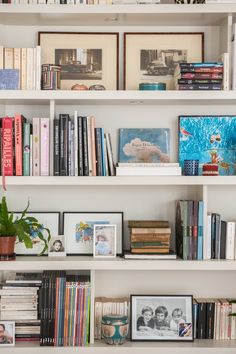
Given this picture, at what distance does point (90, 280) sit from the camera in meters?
2.88

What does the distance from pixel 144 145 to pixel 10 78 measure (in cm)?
75

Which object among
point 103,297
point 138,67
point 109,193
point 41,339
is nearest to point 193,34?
point 138,67

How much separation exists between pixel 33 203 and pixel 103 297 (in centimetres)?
61

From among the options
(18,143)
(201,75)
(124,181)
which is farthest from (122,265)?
(201,75)

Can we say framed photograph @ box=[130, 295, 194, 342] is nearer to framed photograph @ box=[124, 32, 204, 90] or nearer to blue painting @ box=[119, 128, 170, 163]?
blue painting @ box=[119, 128, 170, 163]

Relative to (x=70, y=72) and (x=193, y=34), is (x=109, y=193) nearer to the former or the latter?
(x=70, y=72)

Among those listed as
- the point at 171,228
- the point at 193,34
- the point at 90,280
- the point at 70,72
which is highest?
the point at 193,34

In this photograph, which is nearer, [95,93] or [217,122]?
[95,93]

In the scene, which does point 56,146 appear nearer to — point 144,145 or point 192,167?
point 144,145

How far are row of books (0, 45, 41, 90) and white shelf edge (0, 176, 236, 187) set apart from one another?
45 centimetres

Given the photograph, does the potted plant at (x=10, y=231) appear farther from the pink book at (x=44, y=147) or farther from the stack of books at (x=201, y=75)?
the stack of books at (x=201, y=75)

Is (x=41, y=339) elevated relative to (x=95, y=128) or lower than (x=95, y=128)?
lower

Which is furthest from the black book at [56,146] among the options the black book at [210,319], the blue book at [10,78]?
the black book at [210,319]

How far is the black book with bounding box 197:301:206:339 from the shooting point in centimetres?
294
